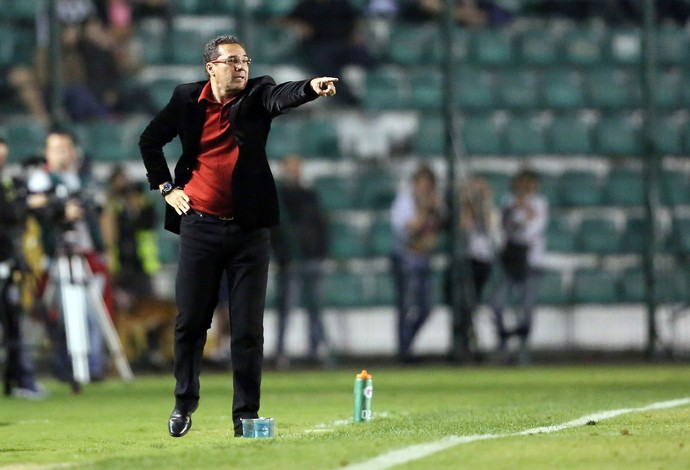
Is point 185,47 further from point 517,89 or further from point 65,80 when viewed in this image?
point 517,89

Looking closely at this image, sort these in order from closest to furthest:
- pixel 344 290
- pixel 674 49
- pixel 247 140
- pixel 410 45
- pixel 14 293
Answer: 1. pixel 247 140
2. pixel 14 293
3. pixel 344 290
4. pixel 410 45
5. pixel 674 49

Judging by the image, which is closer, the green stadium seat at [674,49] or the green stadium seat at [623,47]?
the green stadium seat at [674,49]

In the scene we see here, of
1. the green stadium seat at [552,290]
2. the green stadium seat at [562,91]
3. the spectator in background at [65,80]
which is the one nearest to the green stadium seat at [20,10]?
the spectator in background at [65,80]

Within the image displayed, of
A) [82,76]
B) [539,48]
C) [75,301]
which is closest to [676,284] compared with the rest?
[539,48]

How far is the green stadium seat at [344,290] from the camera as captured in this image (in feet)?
58.6

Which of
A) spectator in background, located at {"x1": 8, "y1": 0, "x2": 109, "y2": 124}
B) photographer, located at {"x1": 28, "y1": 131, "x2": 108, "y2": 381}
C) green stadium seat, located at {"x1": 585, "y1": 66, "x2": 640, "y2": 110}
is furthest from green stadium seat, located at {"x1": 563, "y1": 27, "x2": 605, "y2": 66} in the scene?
photographer, located at {"x1": 28, "y1": 131, "x2": 108, "y2": 381}

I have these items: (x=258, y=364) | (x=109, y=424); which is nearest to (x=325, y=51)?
(x=109, y=424)

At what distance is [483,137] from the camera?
19.2m

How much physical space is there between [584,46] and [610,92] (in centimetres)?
77

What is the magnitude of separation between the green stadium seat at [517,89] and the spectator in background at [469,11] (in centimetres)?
85

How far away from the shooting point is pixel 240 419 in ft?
27.7

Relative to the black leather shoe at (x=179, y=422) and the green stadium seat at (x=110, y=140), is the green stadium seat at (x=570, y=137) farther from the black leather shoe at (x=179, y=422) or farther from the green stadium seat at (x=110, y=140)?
the black leather shoe at (x=179, y=422)

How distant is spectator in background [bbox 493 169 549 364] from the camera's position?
1769cm

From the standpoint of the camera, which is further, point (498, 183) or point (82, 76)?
point (498, 183)
